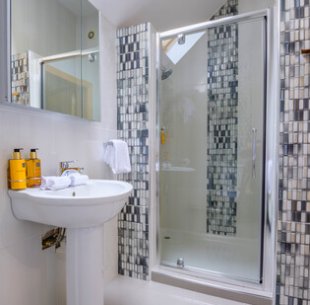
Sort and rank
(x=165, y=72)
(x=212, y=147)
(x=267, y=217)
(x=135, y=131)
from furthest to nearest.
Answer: (x=212, y=147) < (x=165, y=72) < (x=135, y=131) < (x=267, y=217)

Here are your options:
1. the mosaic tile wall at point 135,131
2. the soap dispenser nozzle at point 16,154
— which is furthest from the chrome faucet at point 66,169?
the mosaic tile wall at point 135,131

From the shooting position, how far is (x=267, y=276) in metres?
1.53

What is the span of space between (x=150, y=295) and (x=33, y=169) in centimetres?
120

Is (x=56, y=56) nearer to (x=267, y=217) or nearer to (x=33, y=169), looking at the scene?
(x=33, y=169)

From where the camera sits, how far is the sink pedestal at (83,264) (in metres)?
1.07

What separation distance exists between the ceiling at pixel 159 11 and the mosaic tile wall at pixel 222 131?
42 centimetres

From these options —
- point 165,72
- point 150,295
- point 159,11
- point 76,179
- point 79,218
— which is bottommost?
point 150,295

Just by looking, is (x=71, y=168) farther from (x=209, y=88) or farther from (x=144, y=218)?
(x=209, y=88)

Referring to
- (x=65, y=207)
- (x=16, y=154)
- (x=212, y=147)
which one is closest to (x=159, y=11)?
(x=212, y=147)

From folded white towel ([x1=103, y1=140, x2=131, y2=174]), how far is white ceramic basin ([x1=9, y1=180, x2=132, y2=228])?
550mm

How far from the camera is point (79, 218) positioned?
0.93m

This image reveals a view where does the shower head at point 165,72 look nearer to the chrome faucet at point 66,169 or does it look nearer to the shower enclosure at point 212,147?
the shower enclosure at point 212,147

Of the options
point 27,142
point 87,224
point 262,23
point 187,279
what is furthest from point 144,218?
point 262,23

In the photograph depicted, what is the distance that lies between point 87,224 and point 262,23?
5.70 ft
